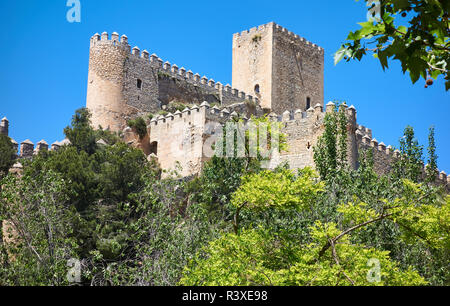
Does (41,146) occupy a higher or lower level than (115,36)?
lower

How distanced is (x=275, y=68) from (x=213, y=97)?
4371 millimetres

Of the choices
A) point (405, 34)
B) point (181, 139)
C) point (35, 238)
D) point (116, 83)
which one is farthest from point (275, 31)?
point (405, 34)

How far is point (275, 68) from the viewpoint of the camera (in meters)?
35.2

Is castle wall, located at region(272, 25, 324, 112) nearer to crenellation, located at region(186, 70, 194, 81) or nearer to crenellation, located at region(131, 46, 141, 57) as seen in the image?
crenellation, located at region(186, 70, 194, 81)

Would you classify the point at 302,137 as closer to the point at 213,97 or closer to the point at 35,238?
the point at 213,97

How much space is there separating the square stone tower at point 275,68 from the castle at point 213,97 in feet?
0.20

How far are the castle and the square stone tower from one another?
61mm

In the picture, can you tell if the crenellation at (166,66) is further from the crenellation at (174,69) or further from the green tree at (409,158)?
the green tree at (409,158)

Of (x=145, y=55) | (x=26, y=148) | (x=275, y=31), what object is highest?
(x=275, y=31)

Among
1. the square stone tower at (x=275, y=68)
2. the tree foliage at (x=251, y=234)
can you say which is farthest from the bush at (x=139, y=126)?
the tree foliage at (x=251, y=234)

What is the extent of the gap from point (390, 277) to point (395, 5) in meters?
6.24

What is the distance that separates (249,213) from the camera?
1319 cm

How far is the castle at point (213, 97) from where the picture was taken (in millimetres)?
25281

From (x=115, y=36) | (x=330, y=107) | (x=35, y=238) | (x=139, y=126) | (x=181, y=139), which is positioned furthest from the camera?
(x=115, y=36)
